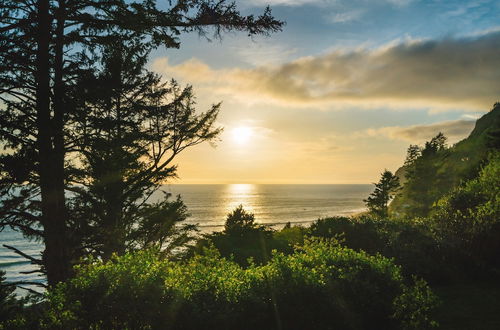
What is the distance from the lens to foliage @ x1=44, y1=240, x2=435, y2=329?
17.0ft

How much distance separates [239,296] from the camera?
596cm

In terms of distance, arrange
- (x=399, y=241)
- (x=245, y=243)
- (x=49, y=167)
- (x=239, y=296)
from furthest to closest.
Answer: (x=245, y=243)
(x=399, y=241)
(x=49, y=167)
(x=239, y=296)

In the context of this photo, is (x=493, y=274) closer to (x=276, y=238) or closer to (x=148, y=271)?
(x=276, y=238)

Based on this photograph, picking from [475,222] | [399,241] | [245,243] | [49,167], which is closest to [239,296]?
[49,167]

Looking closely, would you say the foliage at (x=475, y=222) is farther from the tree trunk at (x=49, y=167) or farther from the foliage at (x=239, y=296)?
the tree trunk at (x=49, y=167)

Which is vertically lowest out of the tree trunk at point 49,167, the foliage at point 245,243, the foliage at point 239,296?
the foliage at point 245,243

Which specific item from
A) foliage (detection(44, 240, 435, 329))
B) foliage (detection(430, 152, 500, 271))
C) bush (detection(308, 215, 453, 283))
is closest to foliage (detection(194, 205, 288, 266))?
bush (detection(308, 215, 453, 283))

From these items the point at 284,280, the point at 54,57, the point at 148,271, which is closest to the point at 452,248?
the point at 284,280

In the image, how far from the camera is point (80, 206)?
16.4 m

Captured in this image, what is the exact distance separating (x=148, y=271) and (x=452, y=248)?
10.5m

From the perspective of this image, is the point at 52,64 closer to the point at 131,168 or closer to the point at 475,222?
the point at 131,168

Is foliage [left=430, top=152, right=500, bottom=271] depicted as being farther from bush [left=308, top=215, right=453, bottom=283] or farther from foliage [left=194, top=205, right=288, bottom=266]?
foliage [left=194, top=205, right=288, bottom=266]

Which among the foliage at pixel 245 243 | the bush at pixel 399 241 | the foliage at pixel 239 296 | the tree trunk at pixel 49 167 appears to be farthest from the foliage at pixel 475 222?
the tree trunk at pixel 49 167

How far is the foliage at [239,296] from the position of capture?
519 cm
